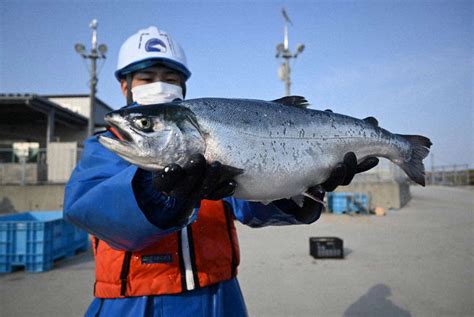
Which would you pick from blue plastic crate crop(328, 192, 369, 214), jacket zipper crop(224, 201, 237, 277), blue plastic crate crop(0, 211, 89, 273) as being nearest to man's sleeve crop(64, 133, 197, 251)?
jacket zipper crop(224, 201, 237, 277)

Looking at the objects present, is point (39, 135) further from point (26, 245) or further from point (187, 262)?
point (187, 262)

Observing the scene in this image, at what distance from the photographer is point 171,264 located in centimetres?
213

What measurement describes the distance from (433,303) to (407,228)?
655 cm

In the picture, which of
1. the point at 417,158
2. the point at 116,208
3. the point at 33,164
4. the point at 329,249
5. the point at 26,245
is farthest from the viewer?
the point at 33,164

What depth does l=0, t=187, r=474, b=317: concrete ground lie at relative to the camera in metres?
4.70

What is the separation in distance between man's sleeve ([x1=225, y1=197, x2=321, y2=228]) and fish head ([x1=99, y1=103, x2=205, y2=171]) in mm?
949

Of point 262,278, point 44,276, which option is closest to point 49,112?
point 44,276

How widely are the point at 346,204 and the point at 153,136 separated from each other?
14.1m

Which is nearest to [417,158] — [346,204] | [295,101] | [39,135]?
[295,101]

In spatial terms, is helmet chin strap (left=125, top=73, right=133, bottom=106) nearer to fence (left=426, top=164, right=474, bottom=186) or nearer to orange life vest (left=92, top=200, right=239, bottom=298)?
orange life vest (left=92, top=200, right=239, bottom=298)

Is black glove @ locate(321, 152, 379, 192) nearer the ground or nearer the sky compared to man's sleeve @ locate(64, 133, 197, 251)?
nearer the sky

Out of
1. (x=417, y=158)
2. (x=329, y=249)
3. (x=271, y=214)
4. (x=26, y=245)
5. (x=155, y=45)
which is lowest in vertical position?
(x=329, y=249)

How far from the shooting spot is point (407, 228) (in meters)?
10.7

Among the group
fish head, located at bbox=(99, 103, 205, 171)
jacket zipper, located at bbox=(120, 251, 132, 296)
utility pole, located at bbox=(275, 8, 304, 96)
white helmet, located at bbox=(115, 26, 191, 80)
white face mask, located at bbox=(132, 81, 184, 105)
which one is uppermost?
utility pole, located at bbox=(275, 8, 304, 96)
